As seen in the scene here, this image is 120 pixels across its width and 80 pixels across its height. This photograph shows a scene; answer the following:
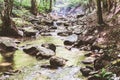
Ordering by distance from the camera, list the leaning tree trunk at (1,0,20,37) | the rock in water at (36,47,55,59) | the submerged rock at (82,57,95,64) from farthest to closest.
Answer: the leaning tree trunk at (1,0,20,37) < the rock in water at (36,47,55,59) < the submerged rock at (82,57,95,64)

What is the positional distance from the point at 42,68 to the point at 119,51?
3445 mm

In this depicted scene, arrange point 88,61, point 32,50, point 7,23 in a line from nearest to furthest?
point 88,61 < point 32,50 < point 7,23

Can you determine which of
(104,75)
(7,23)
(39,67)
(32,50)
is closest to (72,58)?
(39,67)

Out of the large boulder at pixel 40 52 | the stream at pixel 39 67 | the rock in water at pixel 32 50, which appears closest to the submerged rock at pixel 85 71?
the stream at pixel 39 67

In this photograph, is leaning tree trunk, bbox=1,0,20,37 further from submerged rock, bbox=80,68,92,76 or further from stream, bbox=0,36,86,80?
submerged rock, bbox=80,68,92,76

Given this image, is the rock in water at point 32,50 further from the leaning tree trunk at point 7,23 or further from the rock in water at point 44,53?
the leaning tree trunk at point 7,23

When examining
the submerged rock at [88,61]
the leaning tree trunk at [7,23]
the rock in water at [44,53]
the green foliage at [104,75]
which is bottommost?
the green foliage at [104,75]

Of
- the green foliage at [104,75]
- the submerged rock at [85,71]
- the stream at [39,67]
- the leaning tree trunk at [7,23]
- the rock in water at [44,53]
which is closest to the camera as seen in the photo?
the green foliage at [104,75]

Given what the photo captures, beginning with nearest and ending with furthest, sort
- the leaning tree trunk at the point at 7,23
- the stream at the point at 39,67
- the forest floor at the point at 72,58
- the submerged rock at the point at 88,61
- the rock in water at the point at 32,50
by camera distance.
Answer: the stream at the point at 39,67 < the forest floor at the point at 72,58 < the submerged rock at the point at 88,61 < the rock in water at the point at 32,50 < the leaning tree trunk at the point at 7,23

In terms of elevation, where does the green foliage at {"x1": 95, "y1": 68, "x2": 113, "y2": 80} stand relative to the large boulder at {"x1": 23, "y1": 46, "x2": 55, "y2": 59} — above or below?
below

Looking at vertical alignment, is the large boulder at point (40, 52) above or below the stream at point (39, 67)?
above

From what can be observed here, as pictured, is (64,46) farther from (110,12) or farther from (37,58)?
(110,12)

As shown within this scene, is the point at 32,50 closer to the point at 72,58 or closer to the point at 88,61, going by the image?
the point at 72,58

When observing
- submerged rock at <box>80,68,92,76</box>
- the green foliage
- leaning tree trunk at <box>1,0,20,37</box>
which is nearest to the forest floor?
submerged rock at <box>80,68,92,76</box>
